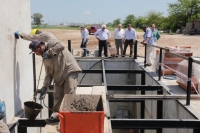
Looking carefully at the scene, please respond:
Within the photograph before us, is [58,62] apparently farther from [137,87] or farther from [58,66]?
[137,87]

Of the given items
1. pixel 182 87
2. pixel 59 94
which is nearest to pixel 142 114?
pixel 182 87

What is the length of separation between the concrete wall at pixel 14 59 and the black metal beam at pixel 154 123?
2166 millimetres

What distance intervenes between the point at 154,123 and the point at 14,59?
3162mm

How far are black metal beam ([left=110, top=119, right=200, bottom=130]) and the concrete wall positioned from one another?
217 centimetres

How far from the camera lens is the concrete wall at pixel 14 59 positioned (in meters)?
5.50

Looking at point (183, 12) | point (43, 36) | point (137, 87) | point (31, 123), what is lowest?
point (31, 123)

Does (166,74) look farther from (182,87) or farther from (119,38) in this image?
(119,38)

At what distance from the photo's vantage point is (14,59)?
20.2 feet

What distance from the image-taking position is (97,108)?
4.02 metres

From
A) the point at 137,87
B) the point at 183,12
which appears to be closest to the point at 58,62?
the point at 137,87

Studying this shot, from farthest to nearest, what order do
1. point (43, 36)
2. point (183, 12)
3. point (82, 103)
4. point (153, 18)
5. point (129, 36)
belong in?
point (153, 18)
point (183, 12)
point (129, 36)
point (43, 36)
point (82, 103)

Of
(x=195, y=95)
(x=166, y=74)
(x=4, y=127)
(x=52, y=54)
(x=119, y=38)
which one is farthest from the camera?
(x=119, y=38)

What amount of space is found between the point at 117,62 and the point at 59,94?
8.04 meters

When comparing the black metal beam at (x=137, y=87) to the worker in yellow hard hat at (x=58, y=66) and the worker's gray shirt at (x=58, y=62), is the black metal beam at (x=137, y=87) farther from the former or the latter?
the worker's gray shirt at (x=58, y=62)
